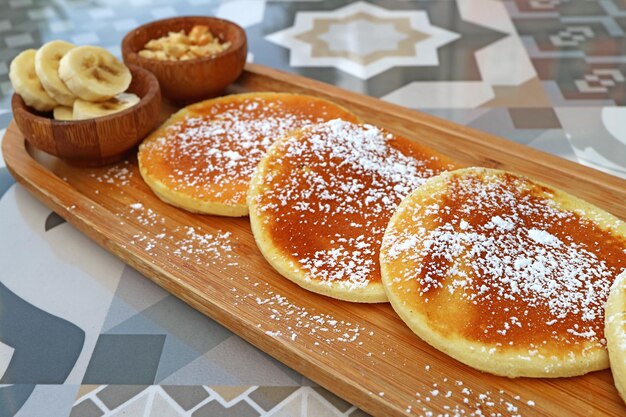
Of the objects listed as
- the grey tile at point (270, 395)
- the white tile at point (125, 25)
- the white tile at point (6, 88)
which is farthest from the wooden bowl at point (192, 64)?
the grey tile at point (270, 395)

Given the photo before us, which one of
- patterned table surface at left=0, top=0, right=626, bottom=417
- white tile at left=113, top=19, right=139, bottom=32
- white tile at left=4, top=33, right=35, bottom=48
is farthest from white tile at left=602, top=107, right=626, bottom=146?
white tile at left=4, top=33, right=35, bottom=48

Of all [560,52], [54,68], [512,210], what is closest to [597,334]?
[512,210]

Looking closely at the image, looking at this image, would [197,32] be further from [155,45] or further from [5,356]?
[5,356]

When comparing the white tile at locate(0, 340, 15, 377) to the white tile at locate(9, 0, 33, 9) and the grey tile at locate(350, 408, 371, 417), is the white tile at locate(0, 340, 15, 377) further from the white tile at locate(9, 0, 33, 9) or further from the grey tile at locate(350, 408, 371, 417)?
the white tile at locate(9, 0, 33, 9)

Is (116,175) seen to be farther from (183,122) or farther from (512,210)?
(512,210)

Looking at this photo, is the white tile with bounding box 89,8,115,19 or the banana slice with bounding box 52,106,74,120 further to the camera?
the white tile with bounding box 89,8,115,19

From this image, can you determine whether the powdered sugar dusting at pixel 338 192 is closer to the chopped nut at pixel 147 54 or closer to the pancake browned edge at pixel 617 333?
the pancake browned edge at pixel 617 333
